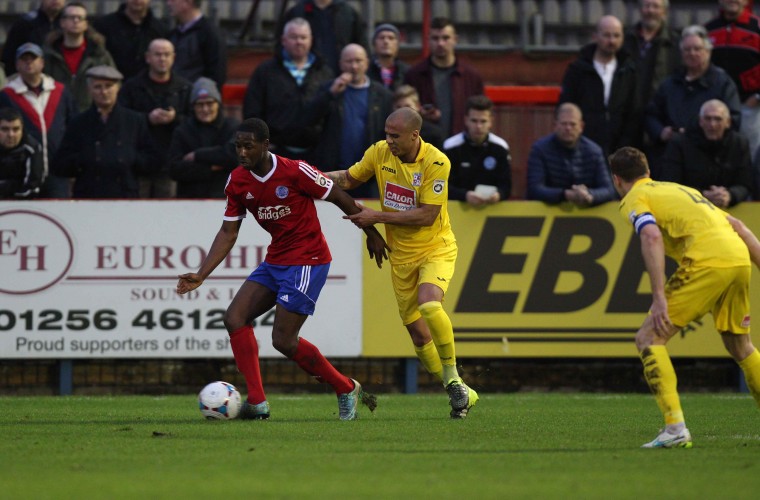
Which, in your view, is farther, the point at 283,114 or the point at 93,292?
the point at 283,114

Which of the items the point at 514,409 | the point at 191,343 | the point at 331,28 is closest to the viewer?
the point at 514,409

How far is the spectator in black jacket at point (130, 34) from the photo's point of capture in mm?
15695

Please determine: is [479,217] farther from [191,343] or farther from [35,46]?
[35,46]

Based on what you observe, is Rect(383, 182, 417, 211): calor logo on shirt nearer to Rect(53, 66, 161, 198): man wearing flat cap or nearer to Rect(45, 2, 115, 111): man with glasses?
Rect(53, 66, 161, 198): man wearing flat cap

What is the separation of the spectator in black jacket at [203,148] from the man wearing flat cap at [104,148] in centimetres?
36

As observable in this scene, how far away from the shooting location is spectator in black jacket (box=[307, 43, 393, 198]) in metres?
14.2

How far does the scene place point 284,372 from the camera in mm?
14000

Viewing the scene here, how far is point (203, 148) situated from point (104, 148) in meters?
1.01

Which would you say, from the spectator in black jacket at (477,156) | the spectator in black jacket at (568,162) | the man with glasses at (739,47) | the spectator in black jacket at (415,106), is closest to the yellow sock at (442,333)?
the spectator in black jacket at (477,156)

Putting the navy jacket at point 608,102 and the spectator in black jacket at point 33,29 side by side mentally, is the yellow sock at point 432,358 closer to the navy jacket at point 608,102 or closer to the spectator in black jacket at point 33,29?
the navy jacket at point 608,102

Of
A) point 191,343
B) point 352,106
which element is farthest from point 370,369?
point 352,106

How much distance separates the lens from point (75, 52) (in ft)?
50.0

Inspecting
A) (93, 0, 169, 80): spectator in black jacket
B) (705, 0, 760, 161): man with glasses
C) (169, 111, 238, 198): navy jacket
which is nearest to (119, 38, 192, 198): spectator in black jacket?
(169, 111, 238, 198): navy jacket

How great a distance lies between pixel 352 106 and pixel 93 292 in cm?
327
